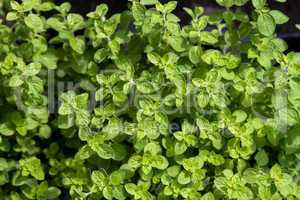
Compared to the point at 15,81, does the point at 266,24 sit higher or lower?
higher

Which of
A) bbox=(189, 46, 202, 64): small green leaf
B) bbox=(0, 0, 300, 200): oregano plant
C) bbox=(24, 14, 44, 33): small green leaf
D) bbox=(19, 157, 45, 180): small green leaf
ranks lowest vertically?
bbox=(19, 157, 45, 180): small green leaf

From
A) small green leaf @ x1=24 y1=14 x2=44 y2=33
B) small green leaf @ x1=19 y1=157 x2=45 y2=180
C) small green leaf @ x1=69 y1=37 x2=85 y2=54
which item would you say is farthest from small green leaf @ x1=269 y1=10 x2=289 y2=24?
small green leaf @ x1=19 y1=157 x2=45 y2=180

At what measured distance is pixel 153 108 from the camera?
5.90 feet

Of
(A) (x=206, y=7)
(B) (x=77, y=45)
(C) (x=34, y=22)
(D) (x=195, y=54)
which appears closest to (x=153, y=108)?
(D) (x=195, y=54)

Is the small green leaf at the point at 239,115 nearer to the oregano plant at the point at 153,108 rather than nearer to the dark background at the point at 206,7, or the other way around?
the oregano plant at the point at 153,108

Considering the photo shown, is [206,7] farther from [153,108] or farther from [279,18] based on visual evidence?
[153,108]

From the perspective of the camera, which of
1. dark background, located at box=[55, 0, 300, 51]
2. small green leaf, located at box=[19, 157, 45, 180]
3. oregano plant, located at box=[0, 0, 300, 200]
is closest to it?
oregano plant, located at box=[0, 0, 300, 200]

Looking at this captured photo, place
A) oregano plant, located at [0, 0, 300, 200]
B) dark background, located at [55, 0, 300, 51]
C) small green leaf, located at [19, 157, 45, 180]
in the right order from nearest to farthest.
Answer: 1. oregano plant, located at [0, 0, 300, 200]
2. small green leaf, located at [19, 157, 45, 180]
3. dark background, located at [55, 0, 300, 51]

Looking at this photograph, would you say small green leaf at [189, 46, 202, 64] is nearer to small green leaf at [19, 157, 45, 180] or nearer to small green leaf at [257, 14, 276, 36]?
small green leaf at [257, 14, 276, 36]

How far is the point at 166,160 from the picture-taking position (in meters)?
1.80

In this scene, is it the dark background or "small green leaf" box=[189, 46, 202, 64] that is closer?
"small green leaf" box=[189, 46, 202, 64]

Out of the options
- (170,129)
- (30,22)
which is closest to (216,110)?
(170,129)

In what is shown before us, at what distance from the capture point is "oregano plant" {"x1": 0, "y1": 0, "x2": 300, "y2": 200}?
70.1 inches

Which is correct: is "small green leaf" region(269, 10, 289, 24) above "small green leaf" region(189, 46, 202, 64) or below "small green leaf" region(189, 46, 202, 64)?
above
